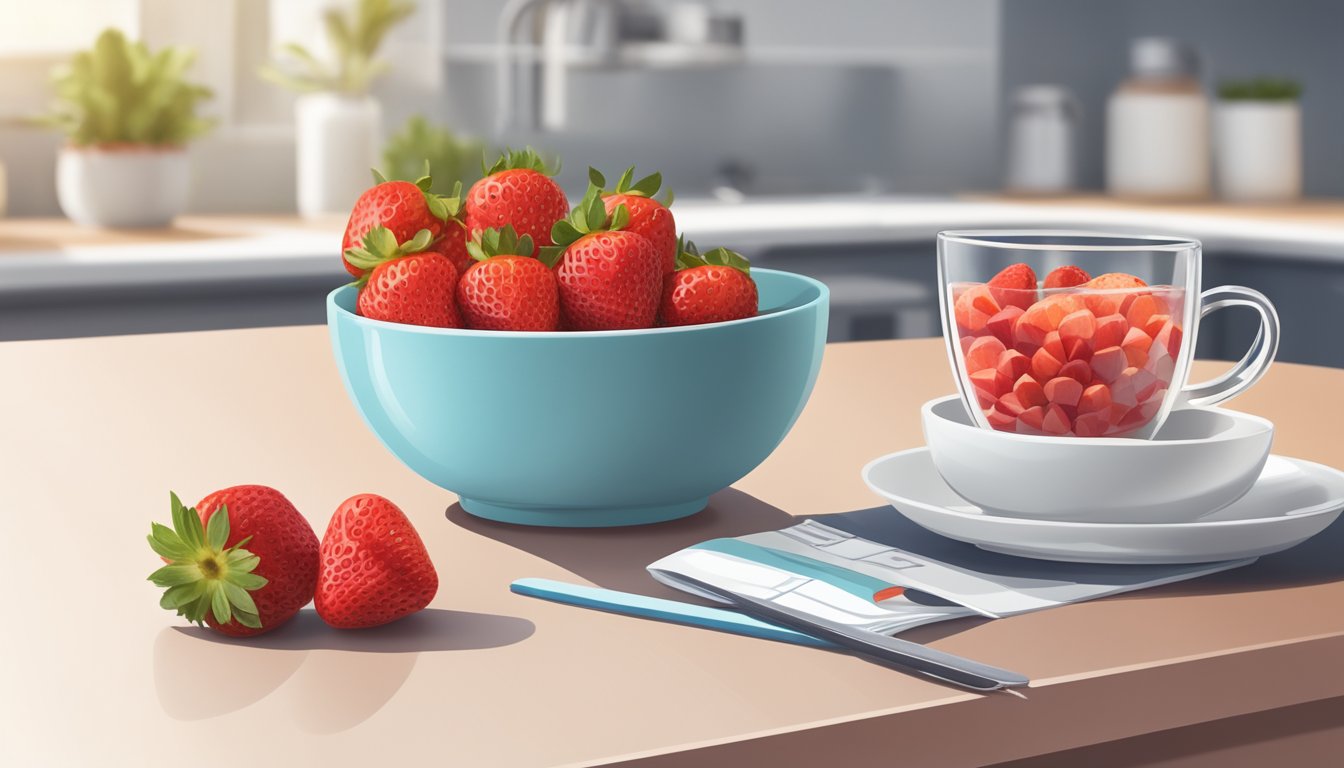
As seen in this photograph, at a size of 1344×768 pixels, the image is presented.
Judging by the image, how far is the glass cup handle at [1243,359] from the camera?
0.82 metres

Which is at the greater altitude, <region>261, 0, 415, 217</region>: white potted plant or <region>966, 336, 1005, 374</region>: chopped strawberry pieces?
<region>261, 0, 415, 217</region>: white potted plant

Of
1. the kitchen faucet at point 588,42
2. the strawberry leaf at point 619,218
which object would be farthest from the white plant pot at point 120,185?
the strawberry leaf at point 619,218

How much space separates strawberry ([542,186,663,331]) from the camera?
778mm

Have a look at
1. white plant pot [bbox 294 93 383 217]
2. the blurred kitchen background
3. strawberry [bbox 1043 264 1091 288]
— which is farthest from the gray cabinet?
strawberry [bbox 1043 264 1091 288]

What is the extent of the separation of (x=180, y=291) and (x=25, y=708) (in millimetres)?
1749

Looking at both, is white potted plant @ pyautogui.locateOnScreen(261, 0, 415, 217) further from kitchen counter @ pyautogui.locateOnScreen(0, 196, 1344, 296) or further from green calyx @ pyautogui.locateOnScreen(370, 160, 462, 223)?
green calyx @ pyautogui.locateOnScreen(370, 160, 462, 223)

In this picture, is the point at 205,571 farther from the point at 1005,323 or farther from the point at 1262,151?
the point at 1262,151

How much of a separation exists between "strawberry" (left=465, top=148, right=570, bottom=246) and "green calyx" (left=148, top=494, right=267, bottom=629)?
0.25m

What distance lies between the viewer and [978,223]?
280 cm

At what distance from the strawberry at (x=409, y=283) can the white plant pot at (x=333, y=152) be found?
2147 mm

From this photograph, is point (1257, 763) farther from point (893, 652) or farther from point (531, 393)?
point (531, 393)

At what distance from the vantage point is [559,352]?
77cm

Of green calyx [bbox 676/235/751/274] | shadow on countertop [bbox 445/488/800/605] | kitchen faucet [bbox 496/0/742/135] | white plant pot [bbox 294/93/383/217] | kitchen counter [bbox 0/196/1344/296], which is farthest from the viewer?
kitchen faucet [bbox 496/0/742/135]

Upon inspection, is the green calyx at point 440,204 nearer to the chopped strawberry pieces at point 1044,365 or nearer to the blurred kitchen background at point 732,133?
the chopped strawberry pieces at point 1044,365
